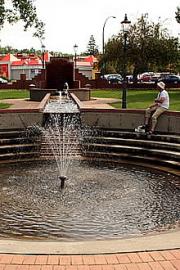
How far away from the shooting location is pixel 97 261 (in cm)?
504

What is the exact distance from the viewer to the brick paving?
487 centimetres

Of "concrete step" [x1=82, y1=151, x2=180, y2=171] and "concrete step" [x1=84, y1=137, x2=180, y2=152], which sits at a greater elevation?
"concrete step" [x1=84, y1=137, x2=180, y2=152]

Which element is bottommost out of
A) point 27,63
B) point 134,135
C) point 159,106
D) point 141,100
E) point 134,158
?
point 134,158

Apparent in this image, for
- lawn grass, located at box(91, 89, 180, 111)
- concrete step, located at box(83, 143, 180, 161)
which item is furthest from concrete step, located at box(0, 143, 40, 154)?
lawn grass, located at box(91, 89, 180, 111)

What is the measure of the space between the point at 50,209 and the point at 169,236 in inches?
101

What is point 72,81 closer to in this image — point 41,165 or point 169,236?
point 41,165

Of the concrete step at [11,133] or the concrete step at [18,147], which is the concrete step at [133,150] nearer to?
the concrete step at [18,147]

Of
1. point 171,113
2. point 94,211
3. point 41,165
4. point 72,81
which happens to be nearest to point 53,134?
point 41,165

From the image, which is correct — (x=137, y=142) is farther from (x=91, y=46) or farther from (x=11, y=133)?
(x=91, y=46)

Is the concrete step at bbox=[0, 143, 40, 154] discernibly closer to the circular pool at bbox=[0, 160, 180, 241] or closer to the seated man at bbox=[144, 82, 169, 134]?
the circular pool at bbox=[0, 160, 180, 241]

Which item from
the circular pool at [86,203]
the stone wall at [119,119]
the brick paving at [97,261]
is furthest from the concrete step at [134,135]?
the brick paving at [97,261]

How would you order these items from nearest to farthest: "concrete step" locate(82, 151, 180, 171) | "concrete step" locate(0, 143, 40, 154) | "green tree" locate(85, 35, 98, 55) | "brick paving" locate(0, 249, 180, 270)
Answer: "brick paving" locate(0, 249, 180, 270)
"concrete step" locate(82, 151, 180, 171)
"concrete step" locate(0, 143, 40, 154)
"green tree" locate(85, 35, 98, 55)

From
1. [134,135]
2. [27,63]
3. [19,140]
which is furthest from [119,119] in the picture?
[27,63]

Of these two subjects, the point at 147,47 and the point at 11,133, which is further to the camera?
the point at 147,47
